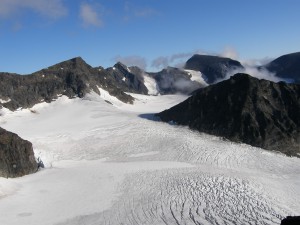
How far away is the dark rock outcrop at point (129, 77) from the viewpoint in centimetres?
13000

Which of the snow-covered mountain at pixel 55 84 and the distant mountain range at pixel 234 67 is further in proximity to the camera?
the distant mountain range at pixel 234 67

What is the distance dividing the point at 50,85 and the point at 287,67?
86733mm

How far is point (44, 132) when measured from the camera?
52531 millimetres

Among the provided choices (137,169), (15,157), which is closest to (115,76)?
(15,157)

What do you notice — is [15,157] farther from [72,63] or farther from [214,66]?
[214,66]

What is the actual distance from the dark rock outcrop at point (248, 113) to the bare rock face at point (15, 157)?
2070 centimetres

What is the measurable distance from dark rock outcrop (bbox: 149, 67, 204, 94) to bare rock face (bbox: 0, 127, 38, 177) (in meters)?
89.9

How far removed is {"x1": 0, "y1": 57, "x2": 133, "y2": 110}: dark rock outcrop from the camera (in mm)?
71062

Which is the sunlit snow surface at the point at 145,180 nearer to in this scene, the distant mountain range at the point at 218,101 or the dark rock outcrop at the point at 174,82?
the distant mountain range at the point at 218,101

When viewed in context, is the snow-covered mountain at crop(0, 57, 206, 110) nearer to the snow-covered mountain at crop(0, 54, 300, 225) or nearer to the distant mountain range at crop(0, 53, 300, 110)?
the distant mountain range at crop(0, 53, 300, 110)

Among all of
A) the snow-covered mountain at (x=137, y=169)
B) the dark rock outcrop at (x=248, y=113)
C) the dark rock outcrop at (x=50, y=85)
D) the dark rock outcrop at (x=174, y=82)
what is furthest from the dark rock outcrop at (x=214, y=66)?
the dark rock outcrop at (x=248, y=113)

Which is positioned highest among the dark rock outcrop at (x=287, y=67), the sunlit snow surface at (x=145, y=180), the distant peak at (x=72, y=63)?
the distant peak at (x=72, y=63)

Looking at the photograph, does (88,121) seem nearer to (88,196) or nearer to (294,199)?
(88,196)

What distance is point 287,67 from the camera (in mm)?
137250
